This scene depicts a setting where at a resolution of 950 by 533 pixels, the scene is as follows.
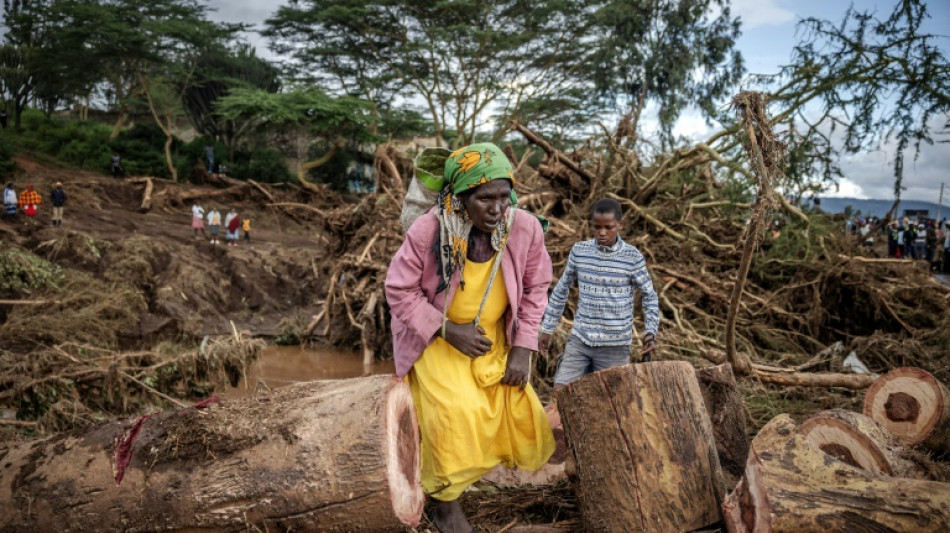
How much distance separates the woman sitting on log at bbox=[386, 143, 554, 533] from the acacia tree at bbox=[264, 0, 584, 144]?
57.8ft

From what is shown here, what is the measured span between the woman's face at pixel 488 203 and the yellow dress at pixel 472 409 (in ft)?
0.70

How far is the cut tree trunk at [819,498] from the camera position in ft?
6.52

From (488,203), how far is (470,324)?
0.52 metres

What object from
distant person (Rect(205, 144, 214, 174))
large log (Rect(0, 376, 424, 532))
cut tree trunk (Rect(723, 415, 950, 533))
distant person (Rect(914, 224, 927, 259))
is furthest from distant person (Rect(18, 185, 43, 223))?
distant person (Rect(914, 224, 927, 259))

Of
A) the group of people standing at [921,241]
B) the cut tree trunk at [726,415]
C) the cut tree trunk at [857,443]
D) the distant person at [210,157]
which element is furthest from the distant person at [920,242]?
the distant person at [210,157]

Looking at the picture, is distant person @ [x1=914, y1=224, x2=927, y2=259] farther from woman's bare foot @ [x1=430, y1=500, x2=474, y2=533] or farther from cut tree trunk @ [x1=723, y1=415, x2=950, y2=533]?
woman's bare foot @ [x1=430, y1=500, x2=474, y2=533]

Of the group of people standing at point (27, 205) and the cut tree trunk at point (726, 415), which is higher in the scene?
the group of people standing at point (27, 205)

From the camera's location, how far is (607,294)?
3381 millimetres

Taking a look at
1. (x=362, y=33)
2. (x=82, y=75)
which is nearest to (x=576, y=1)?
(x=362, y=33)

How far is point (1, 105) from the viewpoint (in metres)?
21.5

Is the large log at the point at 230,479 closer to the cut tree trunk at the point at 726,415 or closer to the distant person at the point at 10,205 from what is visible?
the cut tree trunk at the point at 726,415

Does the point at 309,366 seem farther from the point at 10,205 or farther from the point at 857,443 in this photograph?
the point at 10,205

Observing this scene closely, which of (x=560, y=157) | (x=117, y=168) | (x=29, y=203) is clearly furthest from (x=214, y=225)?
(x=560, y=157)

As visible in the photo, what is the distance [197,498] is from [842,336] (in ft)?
20.8
